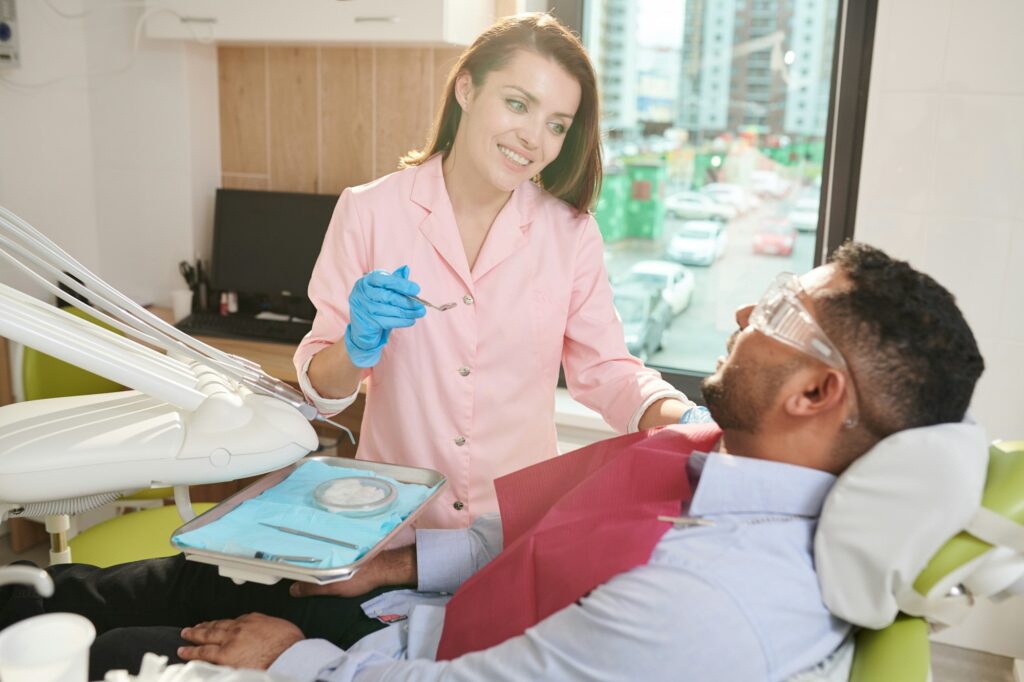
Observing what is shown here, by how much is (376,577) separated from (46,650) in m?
0.59

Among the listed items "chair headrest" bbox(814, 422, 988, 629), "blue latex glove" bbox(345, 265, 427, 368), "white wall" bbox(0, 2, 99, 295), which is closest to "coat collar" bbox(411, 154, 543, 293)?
"blue latex glove" bbox(345, 265, 427, 368)

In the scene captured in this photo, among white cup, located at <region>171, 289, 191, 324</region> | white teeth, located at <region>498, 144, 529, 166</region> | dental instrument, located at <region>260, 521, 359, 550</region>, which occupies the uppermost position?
white teeth, located at <region>498, 144, 529, 166</region>

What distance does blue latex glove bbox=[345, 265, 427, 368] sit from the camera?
4.49 ft

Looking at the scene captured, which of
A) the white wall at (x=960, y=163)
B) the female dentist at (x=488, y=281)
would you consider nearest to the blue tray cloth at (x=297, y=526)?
the female dentist at (x=488, y=281)

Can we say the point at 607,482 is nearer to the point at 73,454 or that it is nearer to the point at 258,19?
the point at 73,454

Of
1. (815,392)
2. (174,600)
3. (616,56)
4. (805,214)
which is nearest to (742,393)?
(815,392)

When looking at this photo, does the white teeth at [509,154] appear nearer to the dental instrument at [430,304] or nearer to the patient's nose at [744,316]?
the dental instrument at [430,304]

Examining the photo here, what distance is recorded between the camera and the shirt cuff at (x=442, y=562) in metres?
1.33

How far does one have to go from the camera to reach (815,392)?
1.08m

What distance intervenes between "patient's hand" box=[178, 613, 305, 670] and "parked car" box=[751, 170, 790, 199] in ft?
6.95

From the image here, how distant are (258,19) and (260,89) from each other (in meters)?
0.42

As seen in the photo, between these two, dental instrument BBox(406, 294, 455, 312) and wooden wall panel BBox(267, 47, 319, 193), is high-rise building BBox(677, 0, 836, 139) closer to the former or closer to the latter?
wooden wall panel BBox(267, 47, 319, 193)

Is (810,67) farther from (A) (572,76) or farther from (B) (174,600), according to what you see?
(B) (174,600)

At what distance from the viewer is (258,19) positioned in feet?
8.79
